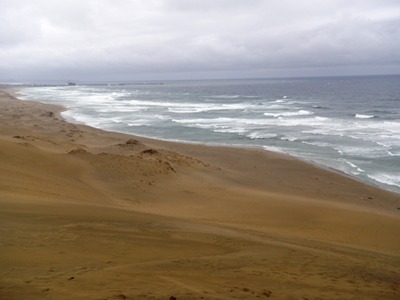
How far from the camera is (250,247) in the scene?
839cm

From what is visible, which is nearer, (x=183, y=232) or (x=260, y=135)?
(x=183, y=232)

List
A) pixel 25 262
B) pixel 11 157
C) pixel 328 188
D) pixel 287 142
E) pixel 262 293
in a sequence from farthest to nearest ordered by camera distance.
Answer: pixel 287 142 → pixel 328 188 → pixel 11 157 → pixel 25 262 → pixel 262 293

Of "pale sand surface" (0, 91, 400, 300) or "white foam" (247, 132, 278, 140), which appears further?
"white foam" (247, 132, 278, 140)

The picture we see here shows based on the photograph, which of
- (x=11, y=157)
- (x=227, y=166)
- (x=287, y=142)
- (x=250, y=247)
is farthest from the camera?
(x=287, y=142)

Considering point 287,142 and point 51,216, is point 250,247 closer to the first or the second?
point 51,216

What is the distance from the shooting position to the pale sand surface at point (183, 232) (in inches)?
241

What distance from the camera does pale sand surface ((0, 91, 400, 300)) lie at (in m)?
6.12

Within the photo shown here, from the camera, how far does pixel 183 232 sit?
29.1ft

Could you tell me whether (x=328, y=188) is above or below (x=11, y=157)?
below

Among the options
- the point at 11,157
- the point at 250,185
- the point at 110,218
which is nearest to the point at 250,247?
the point at 110,218

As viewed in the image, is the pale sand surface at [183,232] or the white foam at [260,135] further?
the white foam at [260,135]

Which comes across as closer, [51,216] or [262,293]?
[262,293]

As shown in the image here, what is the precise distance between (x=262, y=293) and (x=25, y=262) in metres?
3.76

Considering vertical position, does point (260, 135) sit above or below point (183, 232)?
above
